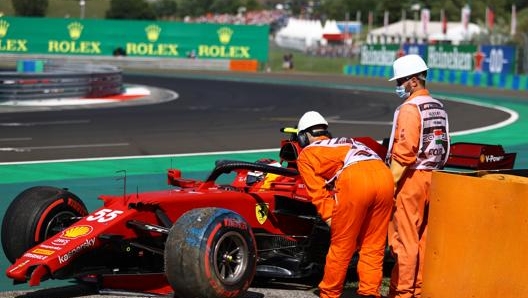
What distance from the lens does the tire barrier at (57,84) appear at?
2830cm

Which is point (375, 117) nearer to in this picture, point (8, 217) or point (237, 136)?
point (237, 136)

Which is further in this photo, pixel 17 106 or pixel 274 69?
pixel 274 69

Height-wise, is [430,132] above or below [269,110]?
above

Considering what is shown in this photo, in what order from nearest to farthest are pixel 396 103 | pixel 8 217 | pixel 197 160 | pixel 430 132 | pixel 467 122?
pixel 430 132 < pixel 8 217 < pixel 197 160 < pixel 467 122 < pixel 396 103

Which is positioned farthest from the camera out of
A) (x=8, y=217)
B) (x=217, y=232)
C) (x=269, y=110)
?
(x=269, y=110)

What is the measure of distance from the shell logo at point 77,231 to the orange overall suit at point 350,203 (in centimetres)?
154

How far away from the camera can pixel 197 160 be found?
16.0 m

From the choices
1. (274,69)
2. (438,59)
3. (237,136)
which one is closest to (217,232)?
(237,136)

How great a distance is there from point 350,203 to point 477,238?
33.9 inches

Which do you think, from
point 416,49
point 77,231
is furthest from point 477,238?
point 416,49

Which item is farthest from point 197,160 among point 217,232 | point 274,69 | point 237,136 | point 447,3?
point 447,3

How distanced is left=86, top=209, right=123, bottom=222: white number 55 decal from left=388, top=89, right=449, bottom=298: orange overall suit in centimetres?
199

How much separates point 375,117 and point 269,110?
3334 mm

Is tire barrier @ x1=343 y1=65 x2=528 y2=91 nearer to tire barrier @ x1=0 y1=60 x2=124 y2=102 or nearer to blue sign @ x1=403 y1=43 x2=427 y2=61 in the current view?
blue sign @ x1=403 y1=43 x2=427 y2=61
